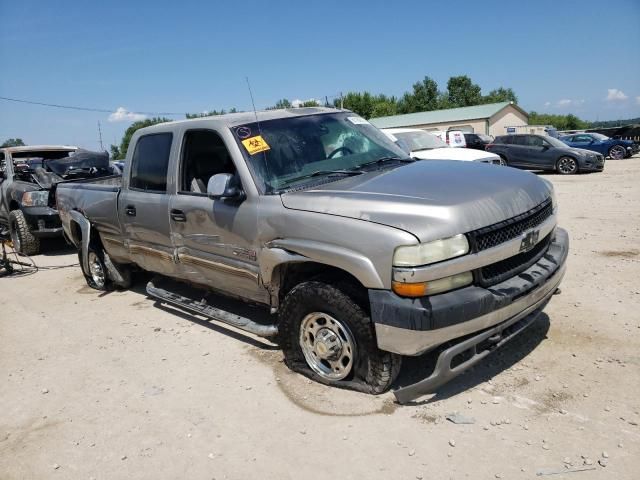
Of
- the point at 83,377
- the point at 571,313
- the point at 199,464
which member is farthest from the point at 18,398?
the point at 571,313

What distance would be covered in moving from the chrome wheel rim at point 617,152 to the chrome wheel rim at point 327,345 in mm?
24268

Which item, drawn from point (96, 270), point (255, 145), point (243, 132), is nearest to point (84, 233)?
point (96, 270)

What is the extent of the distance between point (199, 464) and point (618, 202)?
995 cm

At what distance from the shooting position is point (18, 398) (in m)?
3.86

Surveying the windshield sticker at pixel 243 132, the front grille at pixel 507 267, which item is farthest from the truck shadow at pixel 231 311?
the front grille at pixel 507 267

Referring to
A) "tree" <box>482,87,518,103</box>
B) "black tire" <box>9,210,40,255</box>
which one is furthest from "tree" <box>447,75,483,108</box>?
"black tire" <box>9,210,40,255</box>

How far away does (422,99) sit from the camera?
7731 cm

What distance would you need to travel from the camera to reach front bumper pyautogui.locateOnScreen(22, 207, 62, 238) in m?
8.95

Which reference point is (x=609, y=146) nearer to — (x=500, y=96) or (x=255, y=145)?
(x=255, y=145)

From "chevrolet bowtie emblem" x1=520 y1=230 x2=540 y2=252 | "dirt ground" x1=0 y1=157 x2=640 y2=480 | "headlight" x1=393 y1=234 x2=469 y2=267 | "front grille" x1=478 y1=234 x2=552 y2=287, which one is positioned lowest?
"dirt ground" x1=0 y1=157 x2=640 y2=480

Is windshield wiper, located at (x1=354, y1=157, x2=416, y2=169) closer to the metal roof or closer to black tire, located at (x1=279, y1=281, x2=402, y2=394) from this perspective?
black tire, located at (x1=279, y1=281, x2=402, y2=394)

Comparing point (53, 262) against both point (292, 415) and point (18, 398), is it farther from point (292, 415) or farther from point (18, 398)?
point (292, 415)

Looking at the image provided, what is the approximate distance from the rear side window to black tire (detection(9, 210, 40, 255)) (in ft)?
17.9

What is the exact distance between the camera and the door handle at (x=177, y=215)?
170 inches
